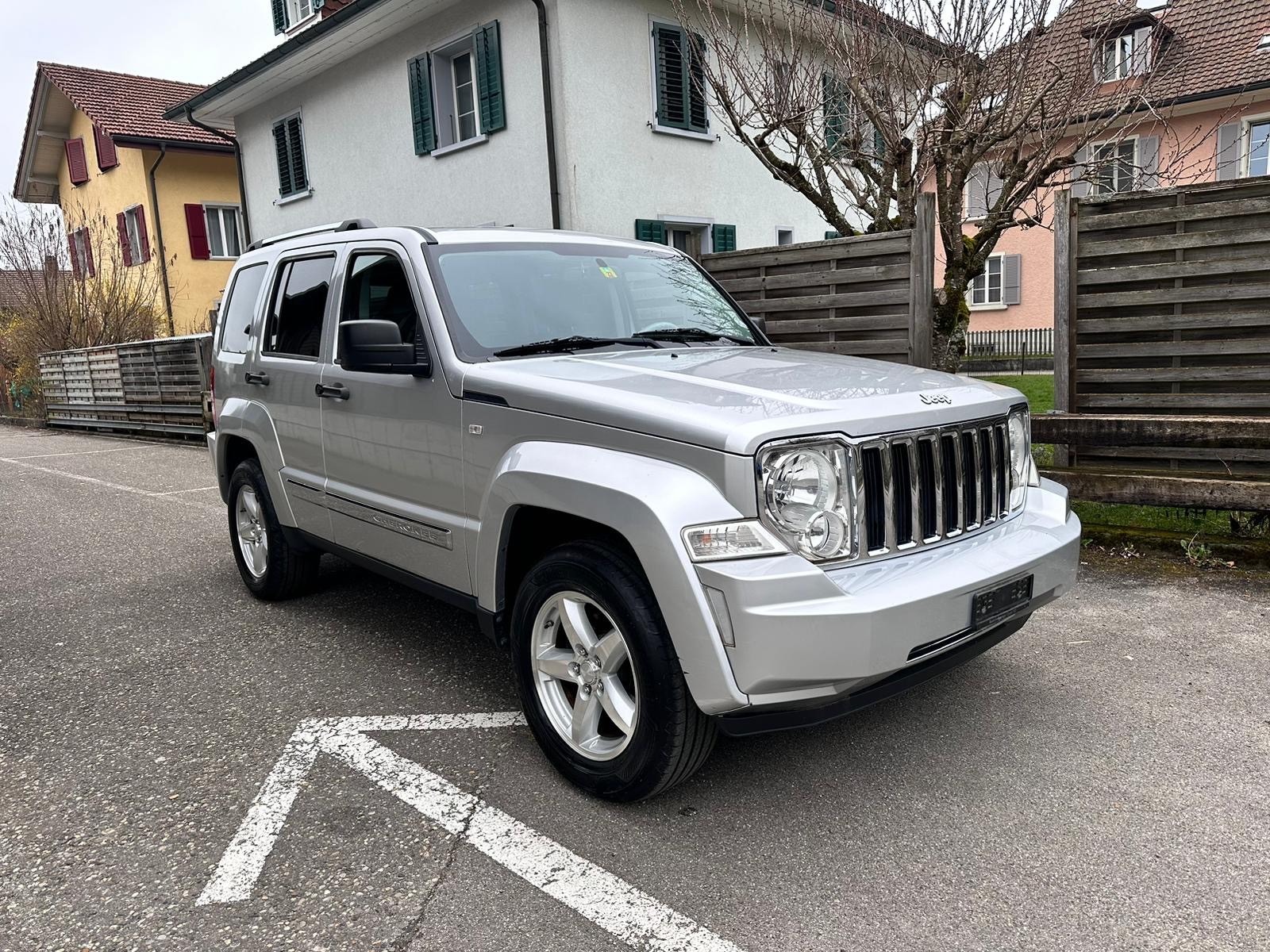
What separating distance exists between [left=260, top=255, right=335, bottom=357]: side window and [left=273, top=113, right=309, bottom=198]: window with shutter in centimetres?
1385

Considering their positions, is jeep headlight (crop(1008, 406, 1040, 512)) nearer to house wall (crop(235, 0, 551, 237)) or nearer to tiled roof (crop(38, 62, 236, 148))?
house wall (crop(235, 0, 551, 237))

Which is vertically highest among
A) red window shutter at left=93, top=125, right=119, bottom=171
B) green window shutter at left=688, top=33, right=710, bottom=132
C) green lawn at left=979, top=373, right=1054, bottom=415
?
red window shutter at left=93, top=125, right=119, bottom=171

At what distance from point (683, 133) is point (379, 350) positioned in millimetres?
11573

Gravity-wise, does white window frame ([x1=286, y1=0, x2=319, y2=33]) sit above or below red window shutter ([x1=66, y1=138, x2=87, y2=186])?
above

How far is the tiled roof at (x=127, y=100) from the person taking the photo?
24062 millimetres

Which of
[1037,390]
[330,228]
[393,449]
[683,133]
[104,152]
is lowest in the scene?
[1037,390]

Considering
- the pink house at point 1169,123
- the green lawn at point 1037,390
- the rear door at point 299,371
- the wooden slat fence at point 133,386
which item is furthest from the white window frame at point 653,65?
the rear door at point 299,371

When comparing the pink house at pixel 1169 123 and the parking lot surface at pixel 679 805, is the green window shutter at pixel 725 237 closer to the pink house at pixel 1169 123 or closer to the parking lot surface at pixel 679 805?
the pink house at pixel 1169 123

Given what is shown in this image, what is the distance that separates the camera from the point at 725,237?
15.0 meters

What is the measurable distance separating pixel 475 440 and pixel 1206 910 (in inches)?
103

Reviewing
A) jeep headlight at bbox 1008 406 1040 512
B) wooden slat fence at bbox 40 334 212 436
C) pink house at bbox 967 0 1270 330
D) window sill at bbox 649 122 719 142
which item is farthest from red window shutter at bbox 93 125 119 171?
jeep headlight at bbox 1008 406 1040 512

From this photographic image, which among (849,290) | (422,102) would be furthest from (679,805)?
(422,102)

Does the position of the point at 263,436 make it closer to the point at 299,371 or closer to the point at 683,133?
the point at 299,371

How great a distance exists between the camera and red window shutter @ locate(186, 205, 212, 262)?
2425 centimetres
